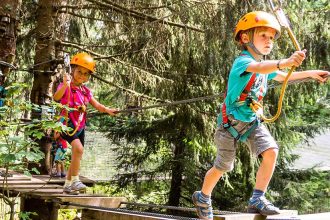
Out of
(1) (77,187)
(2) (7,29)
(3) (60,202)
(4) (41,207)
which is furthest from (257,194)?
(2) (7,29)

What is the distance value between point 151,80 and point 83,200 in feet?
9.75

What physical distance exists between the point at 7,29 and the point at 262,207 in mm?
3190

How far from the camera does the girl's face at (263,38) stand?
10.1 ft

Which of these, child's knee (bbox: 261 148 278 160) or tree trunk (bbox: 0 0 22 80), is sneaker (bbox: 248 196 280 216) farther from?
tree trunk (bbox: 0 0 22 80)

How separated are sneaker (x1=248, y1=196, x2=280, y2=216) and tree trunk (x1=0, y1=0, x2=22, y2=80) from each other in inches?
114

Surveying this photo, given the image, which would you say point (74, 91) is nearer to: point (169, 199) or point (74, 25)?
point (74, 25)

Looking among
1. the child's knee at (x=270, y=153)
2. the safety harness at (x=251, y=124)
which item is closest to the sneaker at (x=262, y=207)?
the child's knee at (x=270, y=153)

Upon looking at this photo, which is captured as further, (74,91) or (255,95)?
(74,91)

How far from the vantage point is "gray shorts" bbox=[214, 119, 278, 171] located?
10.0 ft

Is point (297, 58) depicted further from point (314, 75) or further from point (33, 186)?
point (33, 186)

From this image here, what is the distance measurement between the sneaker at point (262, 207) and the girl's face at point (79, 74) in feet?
7.52

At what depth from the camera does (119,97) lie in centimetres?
771

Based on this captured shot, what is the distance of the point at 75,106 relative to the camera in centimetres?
464

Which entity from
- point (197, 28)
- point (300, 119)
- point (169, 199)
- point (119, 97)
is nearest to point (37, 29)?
point (119, 97)
